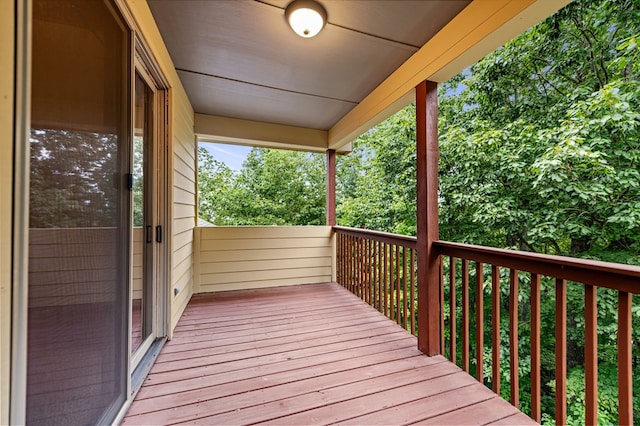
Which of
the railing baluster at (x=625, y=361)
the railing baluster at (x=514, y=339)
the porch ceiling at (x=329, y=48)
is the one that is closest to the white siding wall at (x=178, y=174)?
the porch ceiling at (x=329, y=48)

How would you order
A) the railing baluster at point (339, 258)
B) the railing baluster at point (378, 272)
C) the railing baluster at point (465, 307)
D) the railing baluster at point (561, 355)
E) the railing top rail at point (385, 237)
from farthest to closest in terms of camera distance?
the railing baluster at point (339, 258)
the railing baluster at point (378, 272)
the railing top rail at point (385, 237)
the railing baluster at point (465, 307)
the railing baluster at point (561, 355)

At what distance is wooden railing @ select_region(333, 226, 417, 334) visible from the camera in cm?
247

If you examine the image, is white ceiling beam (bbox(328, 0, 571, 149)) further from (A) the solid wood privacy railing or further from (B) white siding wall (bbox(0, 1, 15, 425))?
(B) white siding wall (bbox(0, 1, 15, 425))

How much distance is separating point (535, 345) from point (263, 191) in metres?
7.46

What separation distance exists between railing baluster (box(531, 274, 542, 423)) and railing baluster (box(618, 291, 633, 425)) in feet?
1.11

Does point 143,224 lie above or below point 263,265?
above

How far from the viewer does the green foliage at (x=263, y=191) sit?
7.95 m

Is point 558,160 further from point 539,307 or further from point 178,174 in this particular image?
point 178,174

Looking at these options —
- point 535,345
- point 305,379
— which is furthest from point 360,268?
point 535,345

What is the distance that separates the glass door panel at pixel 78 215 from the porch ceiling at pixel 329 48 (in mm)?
731

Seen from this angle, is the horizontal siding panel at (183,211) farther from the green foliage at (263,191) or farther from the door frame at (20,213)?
the green foliage at (263,191)

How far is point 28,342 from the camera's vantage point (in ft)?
2.70

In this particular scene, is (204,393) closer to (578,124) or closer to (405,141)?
(578,124)

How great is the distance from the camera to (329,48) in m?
2.11
